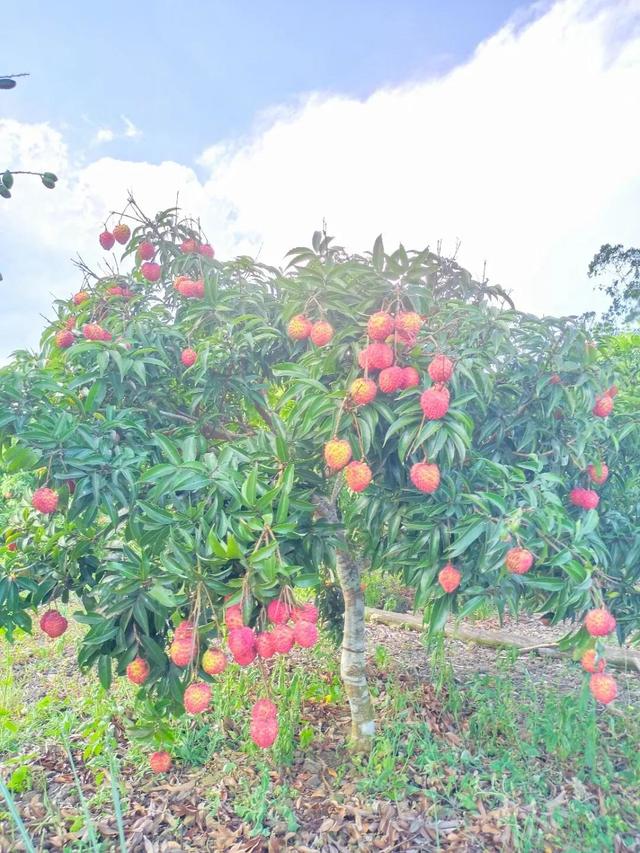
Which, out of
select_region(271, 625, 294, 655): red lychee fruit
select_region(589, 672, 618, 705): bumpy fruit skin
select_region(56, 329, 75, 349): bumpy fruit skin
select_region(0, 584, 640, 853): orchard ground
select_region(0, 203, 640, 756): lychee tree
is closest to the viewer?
select_region(271, 625, 294, 655): red lychee fruit

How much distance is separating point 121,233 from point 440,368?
5.73ft

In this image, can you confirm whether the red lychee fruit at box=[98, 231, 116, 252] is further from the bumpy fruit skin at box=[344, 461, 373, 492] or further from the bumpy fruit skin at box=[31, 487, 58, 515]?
the bumpy fruit skin at box=[344, 461, 373, 492]

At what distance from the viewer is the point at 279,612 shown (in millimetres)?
1399

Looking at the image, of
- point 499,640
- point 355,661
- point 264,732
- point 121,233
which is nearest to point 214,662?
point 264,732

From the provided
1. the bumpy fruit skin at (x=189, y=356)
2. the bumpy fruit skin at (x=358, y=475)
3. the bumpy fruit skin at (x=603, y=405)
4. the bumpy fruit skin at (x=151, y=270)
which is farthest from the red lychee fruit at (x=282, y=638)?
the bumpy fruit skin at (x=151, y=270)

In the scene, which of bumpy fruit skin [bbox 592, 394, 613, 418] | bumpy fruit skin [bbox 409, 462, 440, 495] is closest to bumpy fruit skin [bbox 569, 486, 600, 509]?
bumpy fruit skin [bbox 592, 394, 613, 418]

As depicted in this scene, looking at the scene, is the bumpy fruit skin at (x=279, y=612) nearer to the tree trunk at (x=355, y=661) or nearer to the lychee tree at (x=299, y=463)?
the lychee tree at (x=299, y=463)

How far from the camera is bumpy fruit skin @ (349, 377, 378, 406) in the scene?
159 cm

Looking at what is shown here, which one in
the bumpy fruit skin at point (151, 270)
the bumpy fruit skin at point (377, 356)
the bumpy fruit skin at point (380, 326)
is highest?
the bumpy fruit skin at point (151, 270)

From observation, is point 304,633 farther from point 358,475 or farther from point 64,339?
point 64,339

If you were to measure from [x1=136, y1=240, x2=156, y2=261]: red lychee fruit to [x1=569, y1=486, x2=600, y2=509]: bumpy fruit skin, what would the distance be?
1.94 meters

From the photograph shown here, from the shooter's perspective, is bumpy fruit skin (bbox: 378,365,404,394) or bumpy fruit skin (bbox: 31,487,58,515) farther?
bumpy fruit skin (bbox: 31,487,58,515)

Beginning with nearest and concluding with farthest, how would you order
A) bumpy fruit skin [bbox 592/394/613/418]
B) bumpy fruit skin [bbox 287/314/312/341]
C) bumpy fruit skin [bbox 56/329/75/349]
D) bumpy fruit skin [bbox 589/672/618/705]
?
bumpy fruit skin [bbox 589/672/618/705] < bumpy fruit skin [bbox 287/314/312/341] < bumpy fruit skin [bbox 592/394/613/418] < bumpy fruit skin [bbox 56/329/75/349]

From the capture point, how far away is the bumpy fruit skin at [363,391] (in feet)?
5.22
